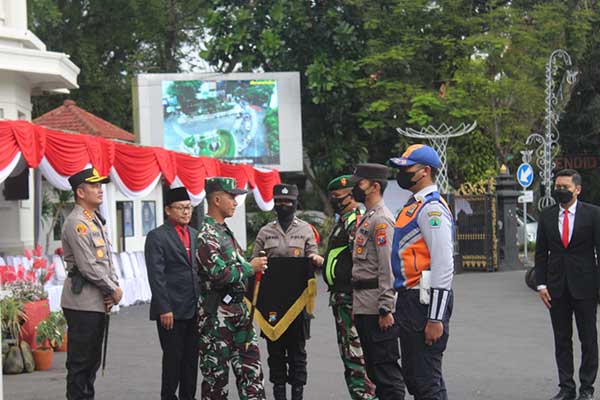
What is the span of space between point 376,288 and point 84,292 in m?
2.20

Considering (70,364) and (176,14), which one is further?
(176,14)

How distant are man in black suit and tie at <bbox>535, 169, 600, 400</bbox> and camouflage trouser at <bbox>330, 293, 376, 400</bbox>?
1773mm

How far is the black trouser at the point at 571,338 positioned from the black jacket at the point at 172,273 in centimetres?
309

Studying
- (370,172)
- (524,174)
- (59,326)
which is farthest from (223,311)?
(524,174)

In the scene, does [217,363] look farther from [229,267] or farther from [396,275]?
[396,275]

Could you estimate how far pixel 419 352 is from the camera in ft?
19.9

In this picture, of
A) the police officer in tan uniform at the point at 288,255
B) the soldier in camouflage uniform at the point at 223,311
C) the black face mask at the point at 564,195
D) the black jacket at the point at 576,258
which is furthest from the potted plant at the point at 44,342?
Answer: the black face mask at the point at 564,195

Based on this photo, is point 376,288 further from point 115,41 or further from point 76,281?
point 115,41

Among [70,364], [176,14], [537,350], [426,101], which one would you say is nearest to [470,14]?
[426,101]

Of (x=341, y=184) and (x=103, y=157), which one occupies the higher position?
(x=103, y=157)

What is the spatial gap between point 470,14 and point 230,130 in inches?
348

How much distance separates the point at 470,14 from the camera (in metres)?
31.9

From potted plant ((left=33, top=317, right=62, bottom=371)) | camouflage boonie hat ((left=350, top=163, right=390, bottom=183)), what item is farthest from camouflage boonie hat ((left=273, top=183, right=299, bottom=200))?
potted plant ((left=33, top=317, right=62, bottom=371))

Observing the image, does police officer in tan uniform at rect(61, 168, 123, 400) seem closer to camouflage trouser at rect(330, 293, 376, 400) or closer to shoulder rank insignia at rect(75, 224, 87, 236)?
shoulder rank insignia at rect(75, 224, 87, 236)
